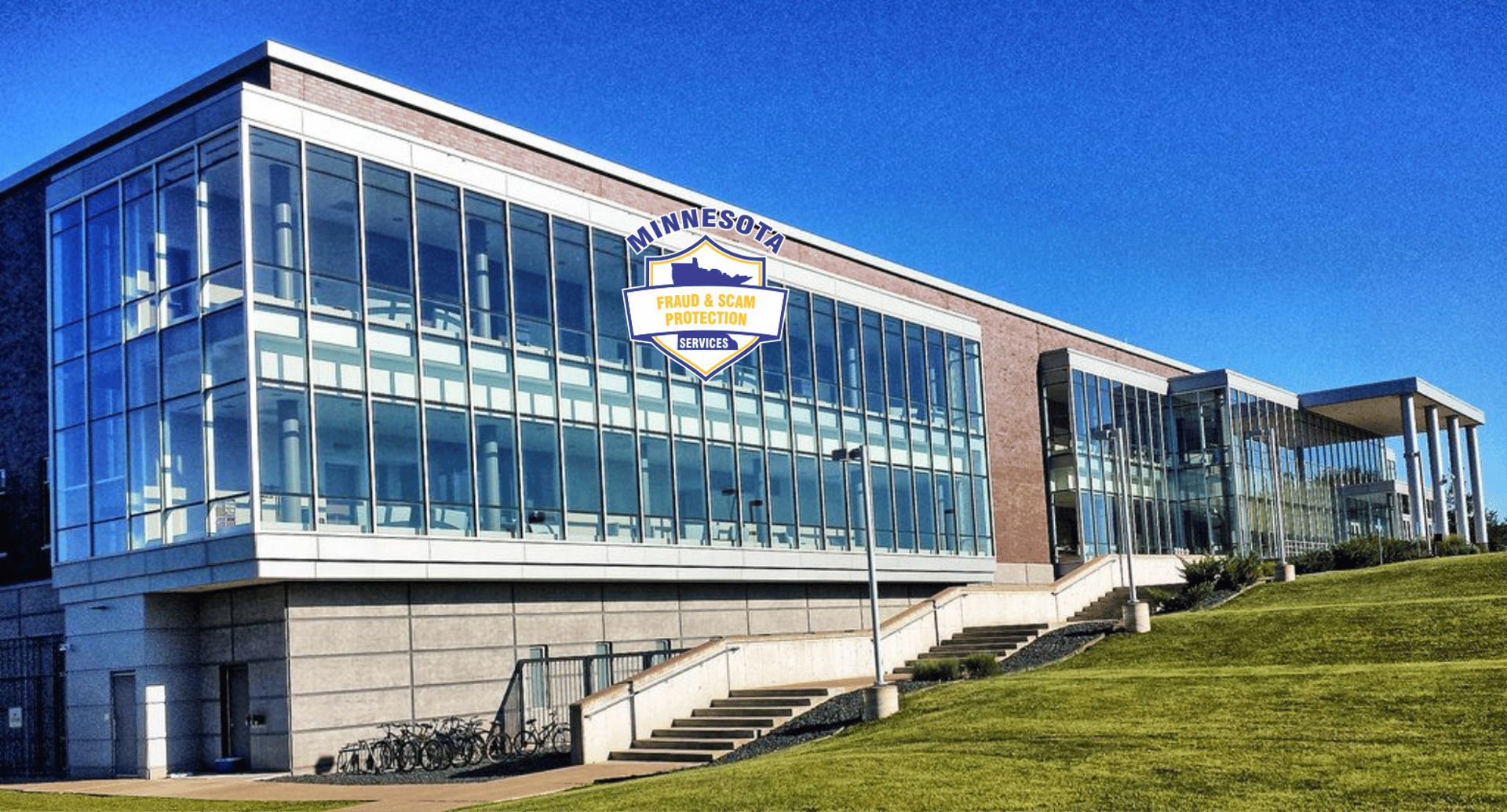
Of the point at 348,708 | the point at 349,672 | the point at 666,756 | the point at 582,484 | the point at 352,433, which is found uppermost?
the point at 352,433

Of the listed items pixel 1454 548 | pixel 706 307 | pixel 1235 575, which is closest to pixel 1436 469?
pixel 1454 548

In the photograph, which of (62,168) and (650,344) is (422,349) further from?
(62,168)

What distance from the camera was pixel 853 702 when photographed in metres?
28.1

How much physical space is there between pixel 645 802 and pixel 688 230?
73.6ft

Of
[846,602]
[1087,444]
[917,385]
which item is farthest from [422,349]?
[1087,444]

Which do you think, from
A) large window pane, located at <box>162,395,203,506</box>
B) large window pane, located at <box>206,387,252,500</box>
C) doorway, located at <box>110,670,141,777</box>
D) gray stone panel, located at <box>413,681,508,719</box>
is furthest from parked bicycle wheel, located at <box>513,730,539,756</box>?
large window pane, located at <box>162,395,203,506</box>

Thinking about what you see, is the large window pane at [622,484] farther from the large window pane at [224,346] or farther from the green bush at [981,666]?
the large window pane at [224,346]

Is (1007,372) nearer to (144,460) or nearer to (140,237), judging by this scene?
(140,237)

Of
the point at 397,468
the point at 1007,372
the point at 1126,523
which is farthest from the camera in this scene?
the point at 1007,372

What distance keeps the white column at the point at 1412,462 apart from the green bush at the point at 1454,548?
6967 millimetres

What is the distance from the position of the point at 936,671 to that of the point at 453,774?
10184 millimetres

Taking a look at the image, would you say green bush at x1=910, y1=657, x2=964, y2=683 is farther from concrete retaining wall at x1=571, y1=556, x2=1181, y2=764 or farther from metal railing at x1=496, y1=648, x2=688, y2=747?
metal railing at x1=496, y1=648, x2=688, y2=747

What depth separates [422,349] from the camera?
30094mm

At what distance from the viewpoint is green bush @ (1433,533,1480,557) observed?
49250 millimetres
